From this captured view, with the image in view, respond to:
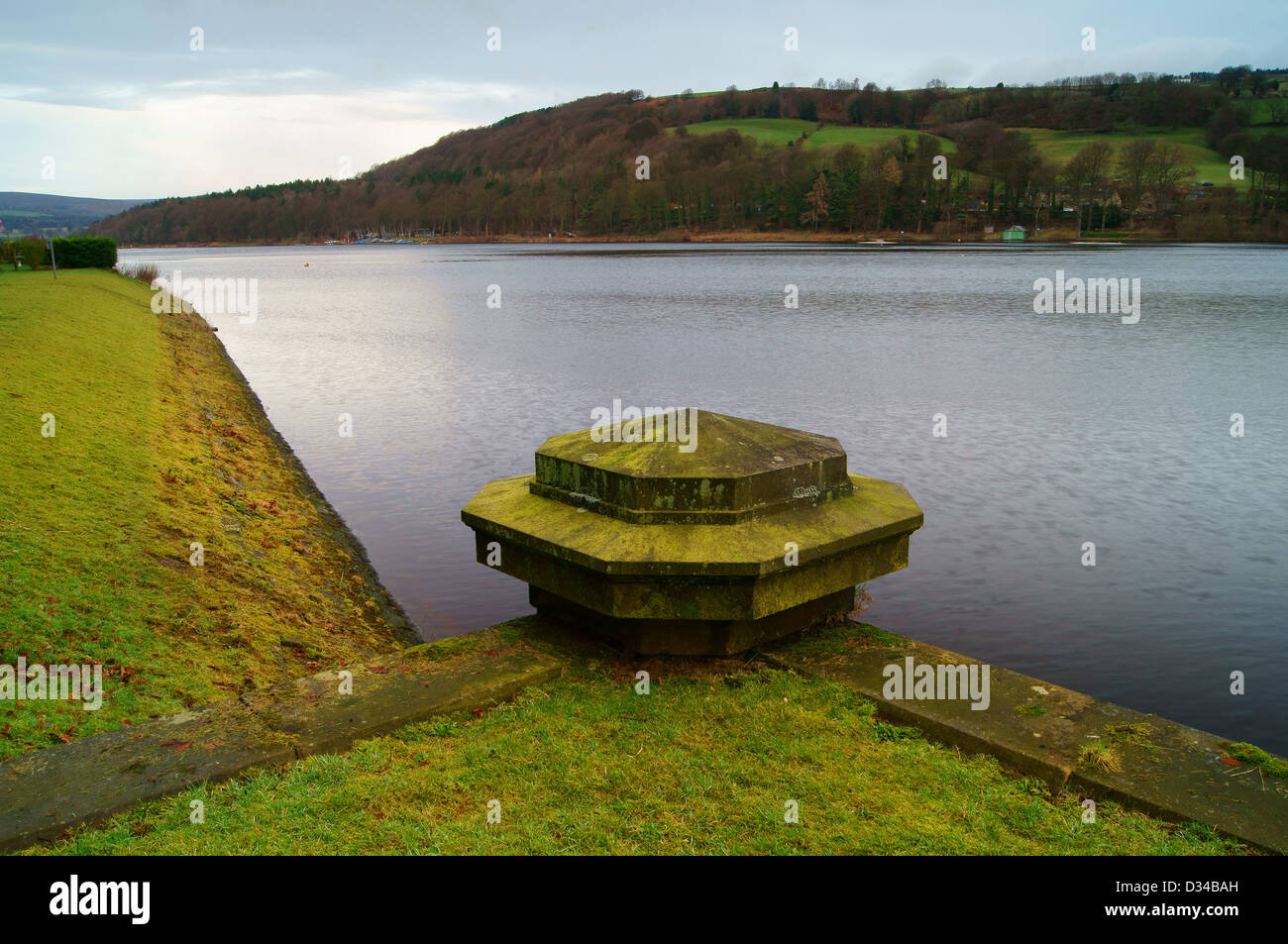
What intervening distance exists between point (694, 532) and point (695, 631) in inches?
28.5

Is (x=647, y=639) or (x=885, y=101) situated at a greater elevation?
(x=885, y=101)

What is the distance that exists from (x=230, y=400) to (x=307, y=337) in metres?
18.5

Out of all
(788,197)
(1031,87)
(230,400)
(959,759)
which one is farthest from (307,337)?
(1031,87)

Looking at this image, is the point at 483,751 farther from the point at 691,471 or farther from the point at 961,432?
the point at 961,432

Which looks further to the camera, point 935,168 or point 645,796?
point 935,168

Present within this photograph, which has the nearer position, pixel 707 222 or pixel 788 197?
pixel 788 197

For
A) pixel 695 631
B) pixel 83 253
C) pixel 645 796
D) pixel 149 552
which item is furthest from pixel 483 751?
pixel 83 253

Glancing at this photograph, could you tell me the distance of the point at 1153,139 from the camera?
141000 mm

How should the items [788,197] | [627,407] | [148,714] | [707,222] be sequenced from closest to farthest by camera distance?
[148,714] < [627,407] < [788,197] < [707,222]

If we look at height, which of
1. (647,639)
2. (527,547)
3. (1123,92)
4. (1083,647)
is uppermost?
(1123,92)

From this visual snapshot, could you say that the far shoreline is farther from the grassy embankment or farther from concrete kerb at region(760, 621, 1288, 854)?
concrete kerb at region(760, 621, 1288, 854)

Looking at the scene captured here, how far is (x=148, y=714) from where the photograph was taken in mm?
5785

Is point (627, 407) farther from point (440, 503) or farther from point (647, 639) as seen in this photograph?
point (647, 639)

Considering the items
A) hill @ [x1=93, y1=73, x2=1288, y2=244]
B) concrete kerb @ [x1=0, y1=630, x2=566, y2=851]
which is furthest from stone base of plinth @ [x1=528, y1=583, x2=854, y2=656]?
hill @ [x1=93, y1=73, x2=1288, y2=244]
